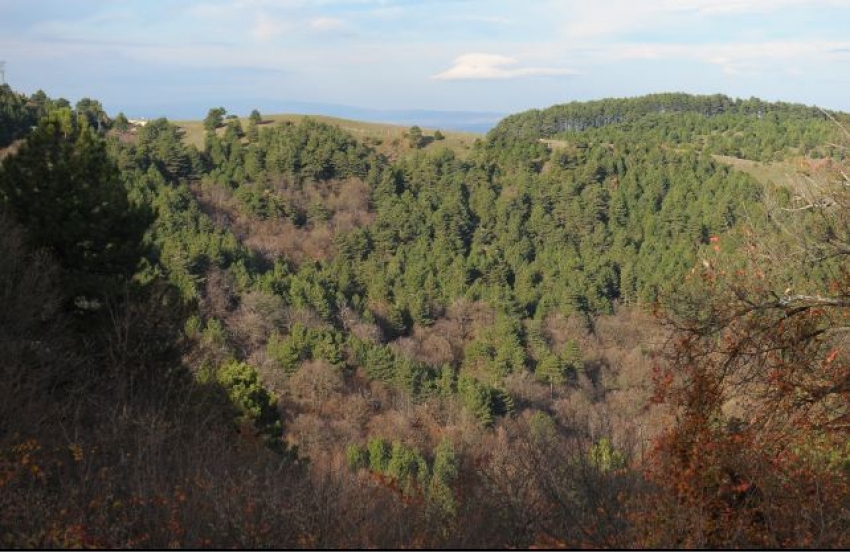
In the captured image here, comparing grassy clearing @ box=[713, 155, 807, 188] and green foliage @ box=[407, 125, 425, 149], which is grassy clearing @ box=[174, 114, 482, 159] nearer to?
green foliage @ box=[407, 125, 425, 149]

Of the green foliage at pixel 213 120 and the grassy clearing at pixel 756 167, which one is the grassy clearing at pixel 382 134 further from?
the grassy clearing at pixel 756 167

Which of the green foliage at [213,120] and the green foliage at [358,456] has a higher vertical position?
the green foliage at [213,120]

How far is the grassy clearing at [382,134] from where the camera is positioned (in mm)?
84750

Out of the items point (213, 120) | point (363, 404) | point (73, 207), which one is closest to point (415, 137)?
point (213, 120)

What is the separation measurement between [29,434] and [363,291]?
54.6 m

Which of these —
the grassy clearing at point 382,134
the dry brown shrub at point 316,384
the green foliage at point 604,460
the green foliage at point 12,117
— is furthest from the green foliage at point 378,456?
the grassy clearing at point 382,134

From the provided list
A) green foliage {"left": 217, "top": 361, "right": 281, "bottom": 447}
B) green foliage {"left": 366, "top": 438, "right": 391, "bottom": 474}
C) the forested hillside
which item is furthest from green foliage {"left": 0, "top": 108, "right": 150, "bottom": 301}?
green foliage {"left": 366, "top": 438, "right": 391, "bottom": 474}

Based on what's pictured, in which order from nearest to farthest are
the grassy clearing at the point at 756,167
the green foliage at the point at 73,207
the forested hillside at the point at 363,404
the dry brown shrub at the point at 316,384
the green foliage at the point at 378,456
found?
the forested hillside at the point at 363,404, the green foliage at the point at 73,207, the green foliage at the point at 378,456, the dry brown shrub at the point at 316,384, the grassy clearing at the point at 756,167

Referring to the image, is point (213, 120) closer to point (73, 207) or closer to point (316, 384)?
point (316, 384)

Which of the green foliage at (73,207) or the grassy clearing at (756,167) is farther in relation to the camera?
the grassy clearing at (756,167)

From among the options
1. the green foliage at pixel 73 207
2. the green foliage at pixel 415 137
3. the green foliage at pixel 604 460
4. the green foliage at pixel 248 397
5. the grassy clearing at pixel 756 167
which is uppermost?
the green foliage at pixel 415 137

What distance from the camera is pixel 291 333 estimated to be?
42.7 m

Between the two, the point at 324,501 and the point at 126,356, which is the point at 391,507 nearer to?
the point at 324,501

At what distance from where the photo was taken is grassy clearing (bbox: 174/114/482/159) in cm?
8475
